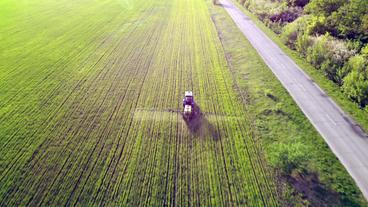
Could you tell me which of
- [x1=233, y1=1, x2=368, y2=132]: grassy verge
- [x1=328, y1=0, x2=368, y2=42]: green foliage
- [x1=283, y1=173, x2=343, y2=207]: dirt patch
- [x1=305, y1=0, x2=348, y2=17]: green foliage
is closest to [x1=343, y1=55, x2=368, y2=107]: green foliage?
→ [x1=233, y1=1, x2=368, y2=132]: grassy verge

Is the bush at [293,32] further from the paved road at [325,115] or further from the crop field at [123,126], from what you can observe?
the crop field at [123,126]

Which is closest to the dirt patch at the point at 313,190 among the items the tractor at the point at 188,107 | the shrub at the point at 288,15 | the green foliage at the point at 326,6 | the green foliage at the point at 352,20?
the tractor at the point at 188,107

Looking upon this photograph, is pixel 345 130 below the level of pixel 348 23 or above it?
below

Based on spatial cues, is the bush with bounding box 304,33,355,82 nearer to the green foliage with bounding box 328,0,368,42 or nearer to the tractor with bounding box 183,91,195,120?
the green foliage with bounding box 328,0,368,42

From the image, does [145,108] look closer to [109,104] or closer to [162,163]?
[109,104]

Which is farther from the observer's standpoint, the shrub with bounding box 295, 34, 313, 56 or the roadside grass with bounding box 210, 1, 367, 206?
the shrub with bounding box 295, 34, 313, 56

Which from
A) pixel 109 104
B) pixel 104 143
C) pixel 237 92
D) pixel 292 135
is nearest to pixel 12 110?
pixel 109 104
